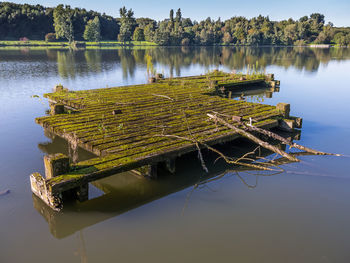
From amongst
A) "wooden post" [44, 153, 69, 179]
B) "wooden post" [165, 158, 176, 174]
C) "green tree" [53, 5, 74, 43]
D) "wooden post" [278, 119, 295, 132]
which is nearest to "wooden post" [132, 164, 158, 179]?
"wooden post" [165, 158, 176, 174]

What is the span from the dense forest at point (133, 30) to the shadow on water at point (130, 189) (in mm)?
110654

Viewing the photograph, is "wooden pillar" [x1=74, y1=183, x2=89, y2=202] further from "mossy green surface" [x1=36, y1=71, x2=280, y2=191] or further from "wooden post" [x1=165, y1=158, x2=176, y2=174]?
"wooden post" [x1=165, y1=158, x2=176, y2=174]

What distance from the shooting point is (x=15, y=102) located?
2039 centimetres

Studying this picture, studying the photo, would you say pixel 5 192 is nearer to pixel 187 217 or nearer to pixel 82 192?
pixel 82 192

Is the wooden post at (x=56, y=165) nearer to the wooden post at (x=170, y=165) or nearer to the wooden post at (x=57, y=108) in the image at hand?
the wooden post at (x=170, y=165)

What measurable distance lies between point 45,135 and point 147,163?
306 inches

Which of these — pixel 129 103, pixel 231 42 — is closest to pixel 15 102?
pixel 129 103

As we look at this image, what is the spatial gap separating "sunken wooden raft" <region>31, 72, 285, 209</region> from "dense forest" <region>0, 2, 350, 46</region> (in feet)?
342

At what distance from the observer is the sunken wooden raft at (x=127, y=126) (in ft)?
25.2

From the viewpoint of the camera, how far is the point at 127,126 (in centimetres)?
1105

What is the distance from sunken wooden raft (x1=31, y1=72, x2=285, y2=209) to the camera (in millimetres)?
7672

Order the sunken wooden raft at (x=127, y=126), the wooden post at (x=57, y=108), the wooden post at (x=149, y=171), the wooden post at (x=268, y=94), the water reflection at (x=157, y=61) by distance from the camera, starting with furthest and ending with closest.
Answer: the water reflection at (x=157, y=61) → the wooden post at (x=268, y=94) → the wooden post at (x=57, y=108) → the wooden post at (x=149, y=171) → the sunken wooden raft at (x=127, y=126)

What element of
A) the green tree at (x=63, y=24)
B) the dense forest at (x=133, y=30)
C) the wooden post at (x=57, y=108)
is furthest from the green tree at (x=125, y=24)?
the wooden post at (x=57, y=108)

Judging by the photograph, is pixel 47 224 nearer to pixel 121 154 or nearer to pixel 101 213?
pixel 101 213
